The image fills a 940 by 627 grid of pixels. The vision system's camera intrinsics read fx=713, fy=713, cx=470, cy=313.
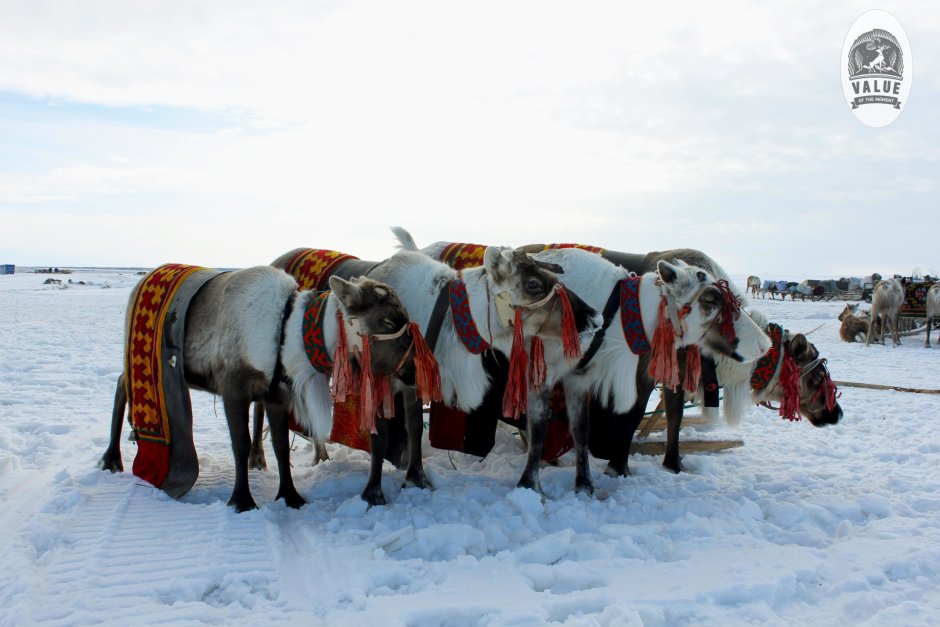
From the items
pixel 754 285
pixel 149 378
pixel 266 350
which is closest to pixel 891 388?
pixel 266 350

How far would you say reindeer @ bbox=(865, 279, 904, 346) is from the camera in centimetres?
1541

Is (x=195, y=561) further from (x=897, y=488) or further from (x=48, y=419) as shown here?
(x=897, y=488)

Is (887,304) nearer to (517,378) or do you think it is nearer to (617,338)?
(617,338)

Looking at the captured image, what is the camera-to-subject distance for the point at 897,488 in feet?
15.3

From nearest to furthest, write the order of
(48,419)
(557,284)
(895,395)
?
1. (557,284)
2. (48,419)
3. (895,395)

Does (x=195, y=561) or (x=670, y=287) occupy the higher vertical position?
(x=670, y=287)

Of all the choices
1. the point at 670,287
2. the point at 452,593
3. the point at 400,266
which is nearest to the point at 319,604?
the point at 452,593

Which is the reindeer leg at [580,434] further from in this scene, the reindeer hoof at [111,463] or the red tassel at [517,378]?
the reindeer hoof at [111,463]

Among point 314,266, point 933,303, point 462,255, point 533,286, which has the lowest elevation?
point 933,303

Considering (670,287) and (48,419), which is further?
(48,419)

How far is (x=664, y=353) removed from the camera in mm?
4590

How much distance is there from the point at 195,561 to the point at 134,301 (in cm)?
205

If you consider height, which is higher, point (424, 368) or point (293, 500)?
point (424, 368)

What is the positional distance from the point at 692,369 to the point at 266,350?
113 inches
